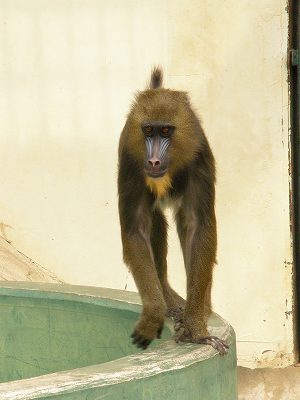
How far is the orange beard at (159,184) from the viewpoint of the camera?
5.15 m

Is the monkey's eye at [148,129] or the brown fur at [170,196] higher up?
the monkey's eye at [148,129]

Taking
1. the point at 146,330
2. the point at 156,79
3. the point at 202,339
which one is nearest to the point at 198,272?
the point at 146,330

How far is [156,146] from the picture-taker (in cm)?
520

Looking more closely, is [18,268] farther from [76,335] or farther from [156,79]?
[156,79]

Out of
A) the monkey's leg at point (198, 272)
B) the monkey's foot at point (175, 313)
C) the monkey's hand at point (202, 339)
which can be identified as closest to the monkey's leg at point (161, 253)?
the monkey's foot at point (175, 313)

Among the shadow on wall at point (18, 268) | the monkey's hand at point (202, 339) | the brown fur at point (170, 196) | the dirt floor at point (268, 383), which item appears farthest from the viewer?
the dirt floor at point (268, 383)

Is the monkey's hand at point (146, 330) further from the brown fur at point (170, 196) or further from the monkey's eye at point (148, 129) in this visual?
the monkey's eye at point (148, 129)

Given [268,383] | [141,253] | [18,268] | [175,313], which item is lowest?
[268,383]

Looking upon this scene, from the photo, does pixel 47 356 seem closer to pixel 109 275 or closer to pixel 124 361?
pixel 124 361

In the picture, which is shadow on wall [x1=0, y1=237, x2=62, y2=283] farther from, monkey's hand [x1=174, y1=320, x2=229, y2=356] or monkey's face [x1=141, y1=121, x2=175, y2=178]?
monkey's hand [x1=174, y1=320, x2=229, y2=356]

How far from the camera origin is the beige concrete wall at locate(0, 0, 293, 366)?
7910 millimetres

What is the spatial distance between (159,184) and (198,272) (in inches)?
18.1

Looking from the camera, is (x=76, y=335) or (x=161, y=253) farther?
(x=161, y=253)

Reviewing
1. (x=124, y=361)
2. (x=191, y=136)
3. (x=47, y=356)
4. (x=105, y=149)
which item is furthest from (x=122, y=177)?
(x=105, y=149)
